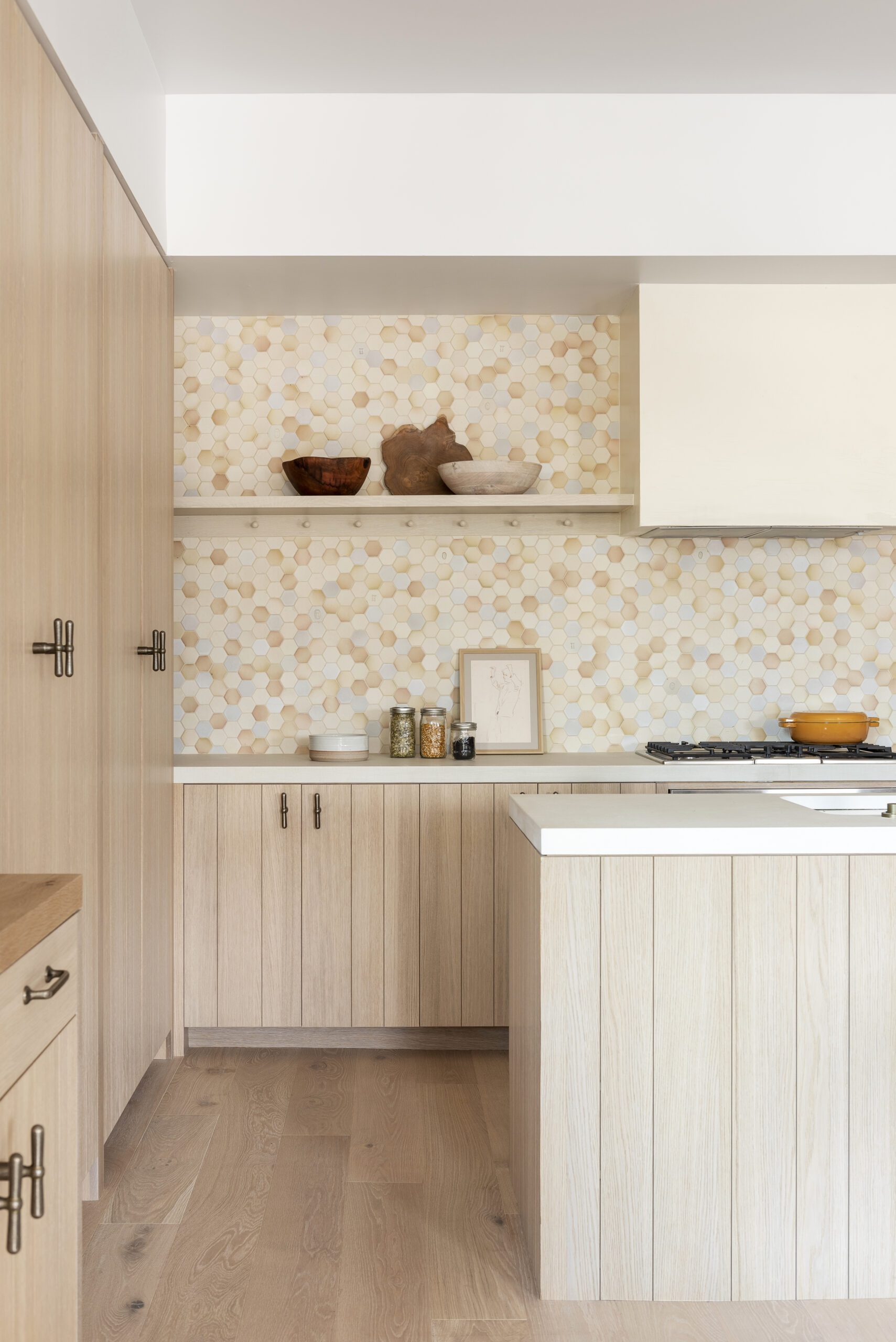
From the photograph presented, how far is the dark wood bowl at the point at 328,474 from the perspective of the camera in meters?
3.41

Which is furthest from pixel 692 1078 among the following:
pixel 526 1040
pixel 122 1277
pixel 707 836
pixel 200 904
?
pixel 200 904

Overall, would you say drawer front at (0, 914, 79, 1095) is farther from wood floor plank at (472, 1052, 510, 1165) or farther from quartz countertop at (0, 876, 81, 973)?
wood floor plank at (472, 1052, 510, 1165)

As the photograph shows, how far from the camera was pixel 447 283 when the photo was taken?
11.0 ft

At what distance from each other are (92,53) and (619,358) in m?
2.01

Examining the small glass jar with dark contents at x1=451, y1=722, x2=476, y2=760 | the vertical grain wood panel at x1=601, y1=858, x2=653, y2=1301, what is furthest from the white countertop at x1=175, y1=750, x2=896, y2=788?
the vertical grain wood panel at x1=601, y1=858, x2=653, y2=1301

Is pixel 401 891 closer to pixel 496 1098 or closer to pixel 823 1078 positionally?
pixel 496 1098

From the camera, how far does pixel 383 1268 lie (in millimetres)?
2104

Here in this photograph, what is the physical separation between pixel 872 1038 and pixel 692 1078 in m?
0.35

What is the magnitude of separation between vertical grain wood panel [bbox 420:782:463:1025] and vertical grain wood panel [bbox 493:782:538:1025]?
0.12 m

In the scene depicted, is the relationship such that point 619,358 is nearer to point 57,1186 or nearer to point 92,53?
point 92,53

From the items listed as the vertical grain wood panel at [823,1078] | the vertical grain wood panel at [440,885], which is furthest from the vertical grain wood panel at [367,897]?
the vertical grain wood panel at [823,1078]

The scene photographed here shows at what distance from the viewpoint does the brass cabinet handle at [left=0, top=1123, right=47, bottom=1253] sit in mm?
964

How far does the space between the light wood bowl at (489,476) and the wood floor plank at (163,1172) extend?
2051mm

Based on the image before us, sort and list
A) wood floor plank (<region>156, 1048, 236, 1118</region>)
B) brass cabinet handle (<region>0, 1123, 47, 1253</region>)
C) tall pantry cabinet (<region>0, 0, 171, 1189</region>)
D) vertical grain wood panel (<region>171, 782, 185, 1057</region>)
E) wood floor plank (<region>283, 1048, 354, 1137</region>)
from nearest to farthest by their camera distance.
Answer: brass cabinet handle (<region>0, 1123, 47, 1253</region>), tall pantry cabinet (<region>0, 0, 171, 1189</region>), wood floor plank (<region>283, 1048, 354, 1137</region>), wood floor plank (<region>156, 1048, 236, 1118</region>), vertical grain wood panel (<region>171, 782, 185, 1057</region>)
